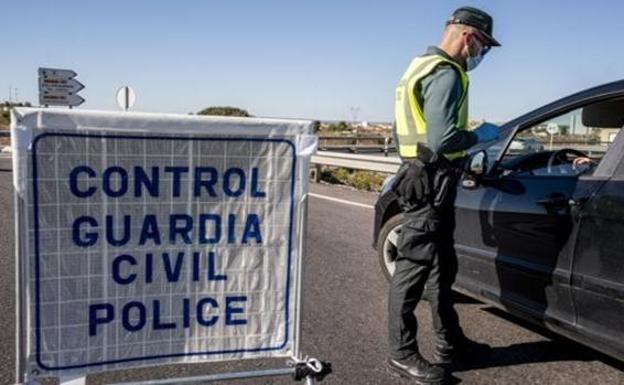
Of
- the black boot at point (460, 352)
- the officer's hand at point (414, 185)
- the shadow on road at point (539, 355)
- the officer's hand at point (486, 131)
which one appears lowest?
the shadow on road at point (539, 355)

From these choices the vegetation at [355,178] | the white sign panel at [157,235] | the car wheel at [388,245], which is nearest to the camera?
the white sign panel at [157,235]

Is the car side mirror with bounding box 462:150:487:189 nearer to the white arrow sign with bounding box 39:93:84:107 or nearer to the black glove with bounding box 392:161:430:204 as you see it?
the black glove with bounding box 392:161:430:204

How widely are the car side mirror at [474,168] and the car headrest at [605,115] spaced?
0.64 metres

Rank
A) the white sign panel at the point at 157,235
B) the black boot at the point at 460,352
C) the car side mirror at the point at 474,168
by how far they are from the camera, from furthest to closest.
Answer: the car side mirror at the point at 474,168
the black boot at the point at 460,352
the white sign panel at the point at 157,235

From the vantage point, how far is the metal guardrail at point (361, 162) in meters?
11.8

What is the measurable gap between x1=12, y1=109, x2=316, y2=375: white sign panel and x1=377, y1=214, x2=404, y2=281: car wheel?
2.32m

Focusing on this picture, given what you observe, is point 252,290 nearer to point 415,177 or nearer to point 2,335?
point 415,177

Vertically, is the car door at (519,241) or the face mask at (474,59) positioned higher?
the face mask at (474,59)

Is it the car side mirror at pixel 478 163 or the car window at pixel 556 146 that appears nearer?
the car window at pixel 556 146

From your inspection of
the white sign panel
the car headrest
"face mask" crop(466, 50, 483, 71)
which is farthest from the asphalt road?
"face mask" crop(466, 50, 483, 71)

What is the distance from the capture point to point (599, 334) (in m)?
3.17

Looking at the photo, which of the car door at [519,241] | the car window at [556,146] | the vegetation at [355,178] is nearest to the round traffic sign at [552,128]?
the car window at [556,146]

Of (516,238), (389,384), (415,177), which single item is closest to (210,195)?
(415,177)

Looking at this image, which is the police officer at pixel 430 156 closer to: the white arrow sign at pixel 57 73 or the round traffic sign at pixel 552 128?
the round traffic sign at pixel 552 128
